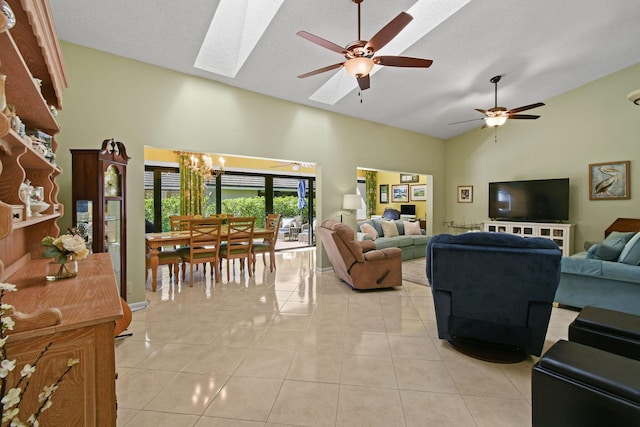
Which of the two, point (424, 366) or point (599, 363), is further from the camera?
point (424, 366)

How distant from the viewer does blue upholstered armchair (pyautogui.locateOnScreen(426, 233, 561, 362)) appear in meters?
2.18

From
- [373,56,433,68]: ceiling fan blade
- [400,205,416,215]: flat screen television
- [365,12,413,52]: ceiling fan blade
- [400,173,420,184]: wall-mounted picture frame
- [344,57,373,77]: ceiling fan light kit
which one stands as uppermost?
[365,12,413,52]: ceiling fan blade

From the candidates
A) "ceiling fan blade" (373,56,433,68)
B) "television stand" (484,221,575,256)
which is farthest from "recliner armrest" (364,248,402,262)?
"television stand" (484,221,575,256)

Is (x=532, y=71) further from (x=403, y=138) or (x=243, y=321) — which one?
(x=243, y=321)

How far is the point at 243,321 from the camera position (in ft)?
10.3

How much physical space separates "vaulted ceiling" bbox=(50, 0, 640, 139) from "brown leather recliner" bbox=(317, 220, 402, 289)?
2.37m

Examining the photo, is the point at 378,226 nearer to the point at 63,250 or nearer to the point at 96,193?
the point at 96,193

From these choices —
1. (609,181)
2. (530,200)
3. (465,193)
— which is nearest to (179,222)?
(465,193)

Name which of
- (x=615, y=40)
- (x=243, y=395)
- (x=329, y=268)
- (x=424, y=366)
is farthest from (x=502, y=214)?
(x=243, y=395)

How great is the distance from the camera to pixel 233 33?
140 inches

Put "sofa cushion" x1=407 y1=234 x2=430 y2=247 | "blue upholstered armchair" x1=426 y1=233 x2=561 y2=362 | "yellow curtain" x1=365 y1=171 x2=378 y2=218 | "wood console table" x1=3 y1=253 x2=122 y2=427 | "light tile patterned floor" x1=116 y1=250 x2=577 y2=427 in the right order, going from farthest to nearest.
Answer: "yellow curtain" x1=365 y1=171 x2=378 y2=218
"sofa cushion" x1=407 y1=234 x2=430 y2=247
"blue upholstered armchair" x1=426 y1=233 x2=561 y2=362
"light tile patterned floor" x1=116 y1=250 x2=577 y2=427
"wood console table" x1=3 y1=253 x2=122 y2=427

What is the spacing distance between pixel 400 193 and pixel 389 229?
275 cm

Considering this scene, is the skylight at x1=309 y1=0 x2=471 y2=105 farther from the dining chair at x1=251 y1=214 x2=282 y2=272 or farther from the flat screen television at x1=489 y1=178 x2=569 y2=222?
the flat screen television at x1=489 y1=178 x2=569 y2=222

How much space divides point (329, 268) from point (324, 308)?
197 cm
